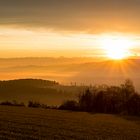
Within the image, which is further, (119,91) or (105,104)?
(119,91)

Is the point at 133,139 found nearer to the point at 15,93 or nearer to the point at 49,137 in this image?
the point at 49,137

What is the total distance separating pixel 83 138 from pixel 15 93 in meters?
157

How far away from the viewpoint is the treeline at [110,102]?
92.1m

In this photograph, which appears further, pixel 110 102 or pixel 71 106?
pixel 71 106

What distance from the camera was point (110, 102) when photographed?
94.1m

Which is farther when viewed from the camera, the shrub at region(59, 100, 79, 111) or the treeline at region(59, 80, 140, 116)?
the shrub at region(59, 100, 79, 111)

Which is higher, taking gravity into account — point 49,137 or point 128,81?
point 128,81

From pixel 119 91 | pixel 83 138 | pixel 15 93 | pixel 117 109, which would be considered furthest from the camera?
pixel 15 93

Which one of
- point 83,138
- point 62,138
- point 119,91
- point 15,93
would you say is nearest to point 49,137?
point 62,138

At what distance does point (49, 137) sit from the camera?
35156 mm

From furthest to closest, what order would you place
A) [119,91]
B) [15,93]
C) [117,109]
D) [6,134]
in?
[15,93] → [119,91] → [117,109] → [6,134]

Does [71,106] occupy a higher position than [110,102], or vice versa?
[110,102]

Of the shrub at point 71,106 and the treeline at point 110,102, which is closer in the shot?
the treeline at point 110,102

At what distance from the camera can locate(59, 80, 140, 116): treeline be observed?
302 feet
